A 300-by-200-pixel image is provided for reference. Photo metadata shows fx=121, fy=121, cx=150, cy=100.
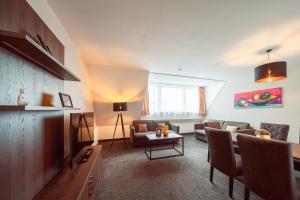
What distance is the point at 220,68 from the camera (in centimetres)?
365

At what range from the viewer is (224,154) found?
1.84 metres

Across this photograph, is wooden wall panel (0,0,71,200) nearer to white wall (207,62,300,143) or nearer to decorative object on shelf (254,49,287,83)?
decorative object on shelf (254,49,287,83)

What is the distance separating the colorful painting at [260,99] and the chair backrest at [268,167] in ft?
10.8

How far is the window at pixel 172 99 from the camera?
5471 millimetres

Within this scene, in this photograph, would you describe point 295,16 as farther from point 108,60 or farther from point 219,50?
point 108,60

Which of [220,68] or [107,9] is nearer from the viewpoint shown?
[107,9]

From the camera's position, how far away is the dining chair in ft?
5.72

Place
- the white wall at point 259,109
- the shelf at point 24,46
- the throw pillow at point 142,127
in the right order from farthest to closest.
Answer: the throw pillow at point 142,127
the white wall at point 259,109
the shelf at point 24,46

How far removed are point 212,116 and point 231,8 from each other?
16.9 feet

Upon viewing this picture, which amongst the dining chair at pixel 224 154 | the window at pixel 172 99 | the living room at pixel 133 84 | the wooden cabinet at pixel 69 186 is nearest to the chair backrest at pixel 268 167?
the living room at pixel 133 84

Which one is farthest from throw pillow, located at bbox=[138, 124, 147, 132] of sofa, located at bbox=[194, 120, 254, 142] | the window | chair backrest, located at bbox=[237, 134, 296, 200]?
chair backrest, located at bbox=[237, 134, 296, 200]

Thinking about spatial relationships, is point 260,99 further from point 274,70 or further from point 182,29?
point 182,29

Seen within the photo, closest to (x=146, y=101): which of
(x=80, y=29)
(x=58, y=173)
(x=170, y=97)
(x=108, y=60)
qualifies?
(x=170, y=97)

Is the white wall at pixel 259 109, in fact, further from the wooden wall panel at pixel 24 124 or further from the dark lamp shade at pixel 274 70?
the wooden wall panel at pixel 24 124
